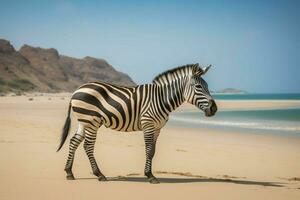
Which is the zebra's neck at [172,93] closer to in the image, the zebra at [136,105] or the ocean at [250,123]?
the zebra at [136,105]

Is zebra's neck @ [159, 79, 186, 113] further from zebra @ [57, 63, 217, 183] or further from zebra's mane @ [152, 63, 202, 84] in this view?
zebra's mane @ [152, 63, 202, 84]

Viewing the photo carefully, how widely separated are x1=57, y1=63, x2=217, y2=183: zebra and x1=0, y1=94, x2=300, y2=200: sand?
34.0 inches

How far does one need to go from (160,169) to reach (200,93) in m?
2.77

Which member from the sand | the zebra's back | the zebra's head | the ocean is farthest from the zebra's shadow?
the ocean

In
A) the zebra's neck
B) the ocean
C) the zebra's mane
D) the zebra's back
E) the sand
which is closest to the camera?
the sand

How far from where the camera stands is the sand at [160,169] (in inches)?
281

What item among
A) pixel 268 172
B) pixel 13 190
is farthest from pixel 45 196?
pixel 268 172

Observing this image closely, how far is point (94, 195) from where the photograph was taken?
681 centimetres

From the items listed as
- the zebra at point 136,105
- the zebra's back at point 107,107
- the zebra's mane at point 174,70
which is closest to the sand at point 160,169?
the zebra at point 136,105

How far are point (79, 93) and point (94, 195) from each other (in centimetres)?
257

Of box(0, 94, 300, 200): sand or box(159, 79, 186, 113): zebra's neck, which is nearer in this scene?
box(0, 94, 300, 200): sand

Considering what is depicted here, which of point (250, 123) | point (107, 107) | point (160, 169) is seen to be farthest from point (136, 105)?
point (250, 123)

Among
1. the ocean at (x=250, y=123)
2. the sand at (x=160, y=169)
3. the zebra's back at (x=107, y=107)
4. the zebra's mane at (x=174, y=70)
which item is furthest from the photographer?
the ocean at (x=250, y=123)

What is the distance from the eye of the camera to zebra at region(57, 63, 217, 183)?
330 inches
